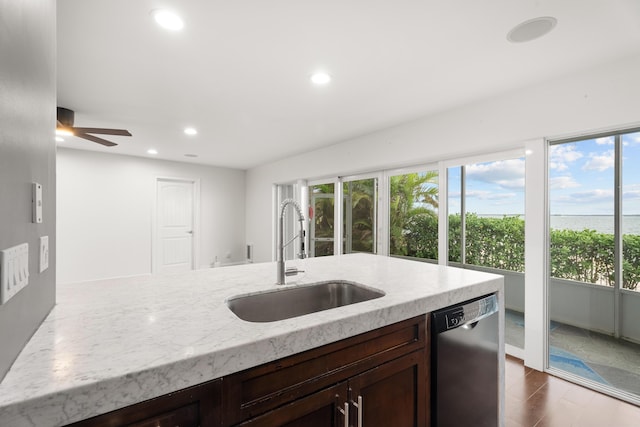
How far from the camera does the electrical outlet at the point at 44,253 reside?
92 centimetres

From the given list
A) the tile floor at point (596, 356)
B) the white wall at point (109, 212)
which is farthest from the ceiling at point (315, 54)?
the white wall at point (109, 212)

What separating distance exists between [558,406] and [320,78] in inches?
118

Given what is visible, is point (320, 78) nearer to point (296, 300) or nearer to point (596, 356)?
point (296, 300)

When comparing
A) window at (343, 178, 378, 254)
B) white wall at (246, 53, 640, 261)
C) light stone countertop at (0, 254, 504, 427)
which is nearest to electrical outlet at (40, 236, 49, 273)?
light stone countertop at (0, 254, 504, 427)

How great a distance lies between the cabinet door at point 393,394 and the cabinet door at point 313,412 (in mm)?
49

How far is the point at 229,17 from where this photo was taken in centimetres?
172

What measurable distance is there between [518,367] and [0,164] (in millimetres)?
3463

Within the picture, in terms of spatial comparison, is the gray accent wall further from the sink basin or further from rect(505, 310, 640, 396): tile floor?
rect(505, 310, 640, 396): tile floor

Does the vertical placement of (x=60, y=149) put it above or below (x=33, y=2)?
above

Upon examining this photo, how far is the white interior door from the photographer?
6133mm

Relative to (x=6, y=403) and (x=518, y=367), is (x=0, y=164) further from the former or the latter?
(x=518, y=367)

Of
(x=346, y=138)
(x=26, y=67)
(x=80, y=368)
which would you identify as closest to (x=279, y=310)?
(x=80, y=368)

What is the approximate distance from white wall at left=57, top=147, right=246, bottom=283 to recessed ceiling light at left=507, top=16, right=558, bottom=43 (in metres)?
6.13

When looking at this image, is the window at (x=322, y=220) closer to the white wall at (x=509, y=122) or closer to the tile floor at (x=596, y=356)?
the white wall at (x=509, y=122)
